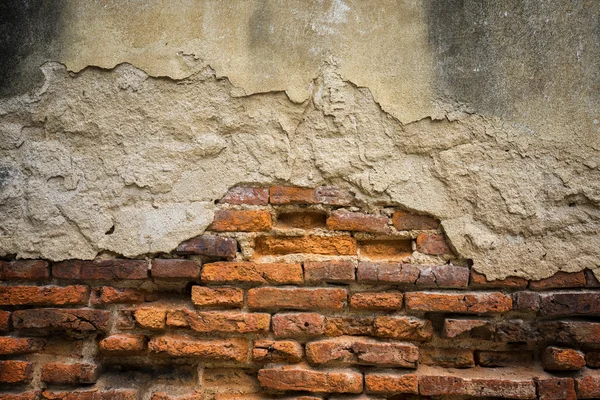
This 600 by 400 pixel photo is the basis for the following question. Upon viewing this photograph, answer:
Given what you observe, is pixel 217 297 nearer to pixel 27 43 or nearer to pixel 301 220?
pixel 301 220

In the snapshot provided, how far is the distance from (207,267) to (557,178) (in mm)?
1398

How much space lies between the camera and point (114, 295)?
1.80 meters

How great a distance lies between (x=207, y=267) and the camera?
1774 millimetres

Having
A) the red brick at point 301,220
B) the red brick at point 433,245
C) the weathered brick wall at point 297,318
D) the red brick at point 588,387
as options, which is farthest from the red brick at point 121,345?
the red brick at point 588,387

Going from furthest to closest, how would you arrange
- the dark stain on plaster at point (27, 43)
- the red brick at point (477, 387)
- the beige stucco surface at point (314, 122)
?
the dark stain on plaster at point (27, 43), the beige stucco surface at point (314, 122), the red brick at point (477, 387)

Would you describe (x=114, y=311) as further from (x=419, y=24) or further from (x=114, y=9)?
(x=419, y=24)

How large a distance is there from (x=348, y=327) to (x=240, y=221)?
588mm

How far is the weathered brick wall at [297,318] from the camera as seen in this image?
67.2 inches

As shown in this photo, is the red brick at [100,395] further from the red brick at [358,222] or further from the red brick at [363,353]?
the red brick at [358,222]

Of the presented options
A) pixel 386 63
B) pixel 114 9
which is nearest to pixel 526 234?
pixel 386 63

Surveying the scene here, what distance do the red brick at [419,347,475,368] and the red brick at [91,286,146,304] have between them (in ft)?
3.74

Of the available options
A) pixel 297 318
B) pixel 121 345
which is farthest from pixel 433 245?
pixel 121 345

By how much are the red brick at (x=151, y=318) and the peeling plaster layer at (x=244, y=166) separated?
23cm

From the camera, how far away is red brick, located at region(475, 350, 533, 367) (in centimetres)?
175
